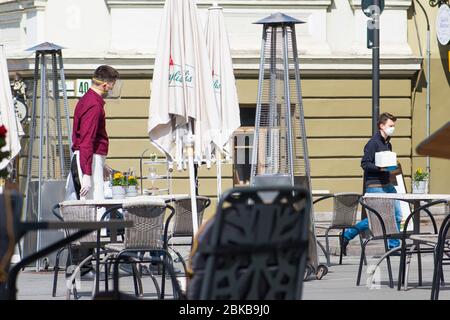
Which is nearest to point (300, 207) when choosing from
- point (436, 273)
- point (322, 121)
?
point (436, 273)

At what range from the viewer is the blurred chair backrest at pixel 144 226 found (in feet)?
36.8

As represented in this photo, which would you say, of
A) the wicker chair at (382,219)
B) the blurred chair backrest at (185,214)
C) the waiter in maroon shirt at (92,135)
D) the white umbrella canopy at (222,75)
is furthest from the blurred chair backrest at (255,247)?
the white umbrella canopy at (222,75)

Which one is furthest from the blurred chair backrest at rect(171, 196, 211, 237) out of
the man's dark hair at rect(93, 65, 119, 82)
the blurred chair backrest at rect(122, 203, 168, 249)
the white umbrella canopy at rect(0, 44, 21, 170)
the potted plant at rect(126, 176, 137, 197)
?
the white umbrella canopy at rect(0, 44, 21, 170)

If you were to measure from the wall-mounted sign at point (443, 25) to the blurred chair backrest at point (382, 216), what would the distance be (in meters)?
12.8

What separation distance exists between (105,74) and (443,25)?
13077 millimetres

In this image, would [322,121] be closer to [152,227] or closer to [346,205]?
[346,205]

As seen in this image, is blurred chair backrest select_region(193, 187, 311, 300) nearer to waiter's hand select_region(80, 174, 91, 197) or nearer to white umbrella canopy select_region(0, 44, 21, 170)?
waiter's hand select_region(80, 174, 91, 197)

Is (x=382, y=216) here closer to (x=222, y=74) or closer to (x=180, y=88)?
(x=180, y=88)

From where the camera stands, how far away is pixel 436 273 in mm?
10102

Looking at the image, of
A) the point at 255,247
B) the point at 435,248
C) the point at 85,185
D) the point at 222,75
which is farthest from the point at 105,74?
the point at 255,247

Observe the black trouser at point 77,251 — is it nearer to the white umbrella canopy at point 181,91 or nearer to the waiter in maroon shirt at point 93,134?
the waiter in maroon shirt at point 93,134

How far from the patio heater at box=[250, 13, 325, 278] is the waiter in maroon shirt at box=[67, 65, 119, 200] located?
5.05 ft

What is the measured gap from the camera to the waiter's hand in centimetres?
1359

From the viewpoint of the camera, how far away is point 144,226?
11250mm
